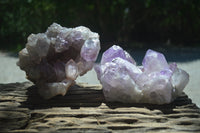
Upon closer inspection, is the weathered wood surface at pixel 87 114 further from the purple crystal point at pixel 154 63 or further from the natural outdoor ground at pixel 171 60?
the natural outdoor ground at pixel 171 60

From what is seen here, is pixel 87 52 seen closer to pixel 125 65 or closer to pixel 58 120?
pixel 125 65

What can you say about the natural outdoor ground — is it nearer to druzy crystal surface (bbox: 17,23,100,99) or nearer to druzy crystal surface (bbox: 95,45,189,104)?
druzy crystal surface (bbox: 95,45,189,104)

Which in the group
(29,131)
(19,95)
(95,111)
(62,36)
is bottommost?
(29,131)

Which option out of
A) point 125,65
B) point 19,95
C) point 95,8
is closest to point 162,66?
point 125,65

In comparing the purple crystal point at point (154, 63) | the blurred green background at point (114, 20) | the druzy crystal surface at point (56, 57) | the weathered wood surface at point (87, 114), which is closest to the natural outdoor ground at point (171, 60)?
the blurred green background at point (114, 20)

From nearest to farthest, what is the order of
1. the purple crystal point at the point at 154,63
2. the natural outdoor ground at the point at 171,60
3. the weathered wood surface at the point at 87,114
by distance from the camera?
the weathered wood surface at the point at 87,114
the purple crystal point at the point at 154,63
the natural outdoor ground at the point at 171,60

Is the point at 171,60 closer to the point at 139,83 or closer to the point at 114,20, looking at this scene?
the point at 114,20
